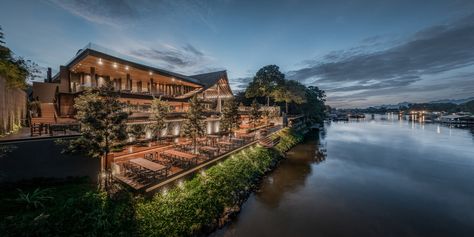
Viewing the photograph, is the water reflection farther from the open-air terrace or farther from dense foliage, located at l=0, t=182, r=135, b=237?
dense foliage, located at l=0, t=182, r=135, b=237

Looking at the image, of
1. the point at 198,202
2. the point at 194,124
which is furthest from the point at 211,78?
the point at 198,202

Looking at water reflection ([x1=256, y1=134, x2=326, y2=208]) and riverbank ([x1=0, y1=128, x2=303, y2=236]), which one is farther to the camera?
water reflection ([x1=256, y1=134, x2=326, y2=208])

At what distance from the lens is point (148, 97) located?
19391 mm

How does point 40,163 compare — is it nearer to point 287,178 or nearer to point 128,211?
point 128,211

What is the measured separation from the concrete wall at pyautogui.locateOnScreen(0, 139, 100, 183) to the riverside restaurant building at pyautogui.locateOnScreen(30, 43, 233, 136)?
380 cm

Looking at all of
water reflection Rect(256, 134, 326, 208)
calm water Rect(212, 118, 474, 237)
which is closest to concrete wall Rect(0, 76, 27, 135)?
calm water Rect(212, 118, 474, 237)

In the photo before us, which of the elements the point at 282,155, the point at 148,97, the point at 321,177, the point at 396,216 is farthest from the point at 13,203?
the point at 282,155

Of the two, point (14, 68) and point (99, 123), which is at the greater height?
point (14, 68)

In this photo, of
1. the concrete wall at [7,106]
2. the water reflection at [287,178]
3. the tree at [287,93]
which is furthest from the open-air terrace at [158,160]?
the tree at [287,93]

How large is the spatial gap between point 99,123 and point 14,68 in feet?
40.0

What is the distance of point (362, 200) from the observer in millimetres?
14609

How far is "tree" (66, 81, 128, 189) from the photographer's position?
8484mm

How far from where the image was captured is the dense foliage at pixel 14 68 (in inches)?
500

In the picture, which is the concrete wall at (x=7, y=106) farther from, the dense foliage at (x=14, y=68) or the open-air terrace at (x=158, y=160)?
the open-air terrace at (x=158, y=160)
